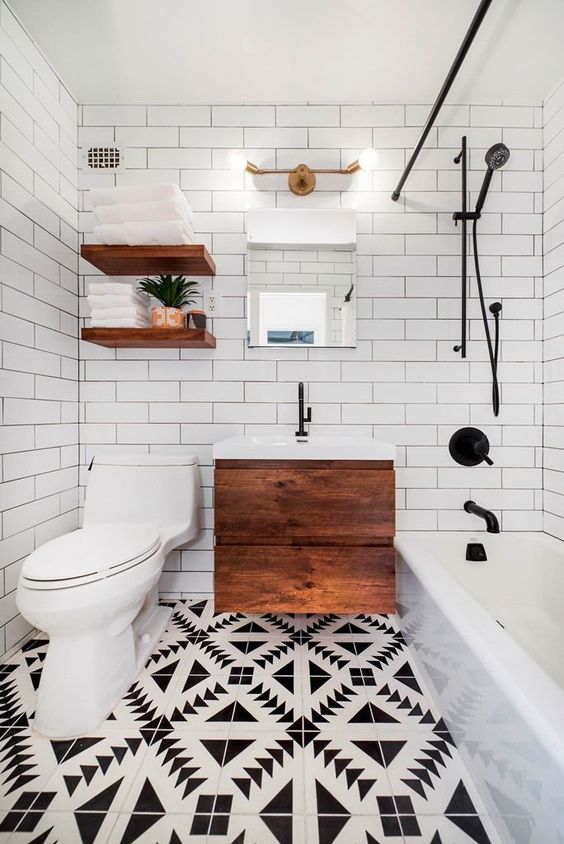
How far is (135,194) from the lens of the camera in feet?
5.52

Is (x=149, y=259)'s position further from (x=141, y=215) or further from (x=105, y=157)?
(x=105, y=157)

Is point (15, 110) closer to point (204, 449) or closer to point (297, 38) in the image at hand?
point (297, 38)

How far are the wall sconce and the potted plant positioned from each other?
594 millimetres

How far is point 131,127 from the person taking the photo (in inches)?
79.7

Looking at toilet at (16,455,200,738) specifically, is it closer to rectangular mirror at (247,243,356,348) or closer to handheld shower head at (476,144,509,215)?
rectangular mirror at (247,243,356,348)

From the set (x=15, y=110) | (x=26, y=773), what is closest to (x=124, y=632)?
(x=26, y=773)

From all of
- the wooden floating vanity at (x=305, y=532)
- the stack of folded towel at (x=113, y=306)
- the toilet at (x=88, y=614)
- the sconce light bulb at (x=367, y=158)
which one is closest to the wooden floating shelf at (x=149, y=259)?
the stack of folded towel at (x=113, y=306)

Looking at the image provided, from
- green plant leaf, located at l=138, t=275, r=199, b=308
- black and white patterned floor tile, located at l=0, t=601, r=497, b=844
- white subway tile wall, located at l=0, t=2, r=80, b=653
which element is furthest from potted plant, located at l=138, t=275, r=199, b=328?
black and white patterned floor tile, located at l=0, t=601, r=497, b=844

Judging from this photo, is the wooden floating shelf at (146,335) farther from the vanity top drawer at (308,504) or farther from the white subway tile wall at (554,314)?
the white subway tile wall at (554,314)

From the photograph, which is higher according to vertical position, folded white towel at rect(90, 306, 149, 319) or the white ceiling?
the white ceiling

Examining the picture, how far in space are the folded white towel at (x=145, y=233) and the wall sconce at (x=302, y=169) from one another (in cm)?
46

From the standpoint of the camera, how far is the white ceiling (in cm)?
155

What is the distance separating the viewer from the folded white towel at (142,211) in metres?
1.69

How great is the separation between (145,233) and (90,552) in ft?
4.34
